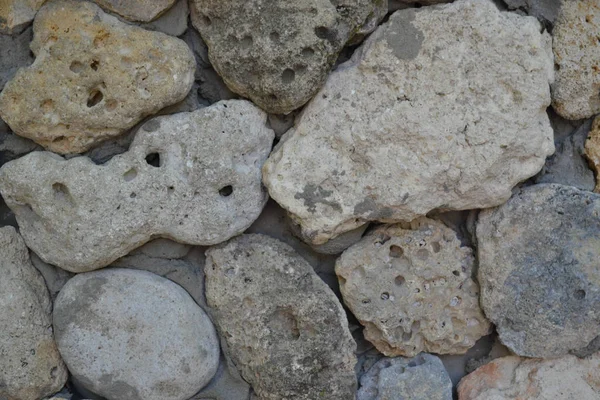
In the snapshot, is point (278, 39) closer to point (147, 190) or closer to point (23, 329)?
point (147, 190)

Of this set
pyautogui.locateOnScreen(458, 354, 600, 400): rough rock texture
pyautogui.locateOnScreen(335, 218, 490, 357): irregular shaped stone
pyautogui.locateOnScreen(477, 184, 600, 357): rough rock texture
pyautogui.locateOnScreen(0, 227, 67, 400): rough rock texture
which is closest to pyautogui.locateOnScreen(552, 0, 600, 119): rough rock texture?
pyautogui.locateOnScreen(477, 184, 600, 357): rough rock texture

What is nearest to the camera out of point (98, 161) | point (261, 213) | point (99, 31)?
point (99, 31)

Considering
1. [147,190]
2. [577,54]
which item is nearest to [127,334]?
[147,190]

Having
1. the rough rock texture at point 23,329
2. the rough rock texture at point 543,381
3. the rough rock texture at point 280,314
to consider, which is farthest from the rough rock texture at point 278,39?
the rough rock texture at point 543,381

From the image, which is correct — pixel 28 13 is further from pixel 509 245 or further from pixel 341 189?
pixel 509 245

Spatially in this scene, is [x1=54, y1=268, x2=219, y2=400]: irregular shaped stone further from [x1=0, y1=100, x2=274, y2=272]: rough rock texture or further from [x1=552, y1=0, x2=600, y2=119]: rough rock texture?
[x1=552, y1=0, x2=600, y2=119]: rough rock texture

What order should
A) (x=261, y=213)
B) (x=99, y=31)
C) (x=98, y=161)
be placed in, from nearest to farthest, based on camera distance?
1. (x=99, y=31)
2. (x=98, y=161)
3. (x=261, y=213)

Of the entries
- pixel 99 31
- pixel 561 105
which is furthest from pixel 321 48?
pixel 561 105

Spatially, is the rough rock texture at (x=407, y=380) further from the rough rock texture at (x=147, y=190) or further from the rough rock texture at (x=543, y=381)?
the rough rock texture at (x=147, y=190)
